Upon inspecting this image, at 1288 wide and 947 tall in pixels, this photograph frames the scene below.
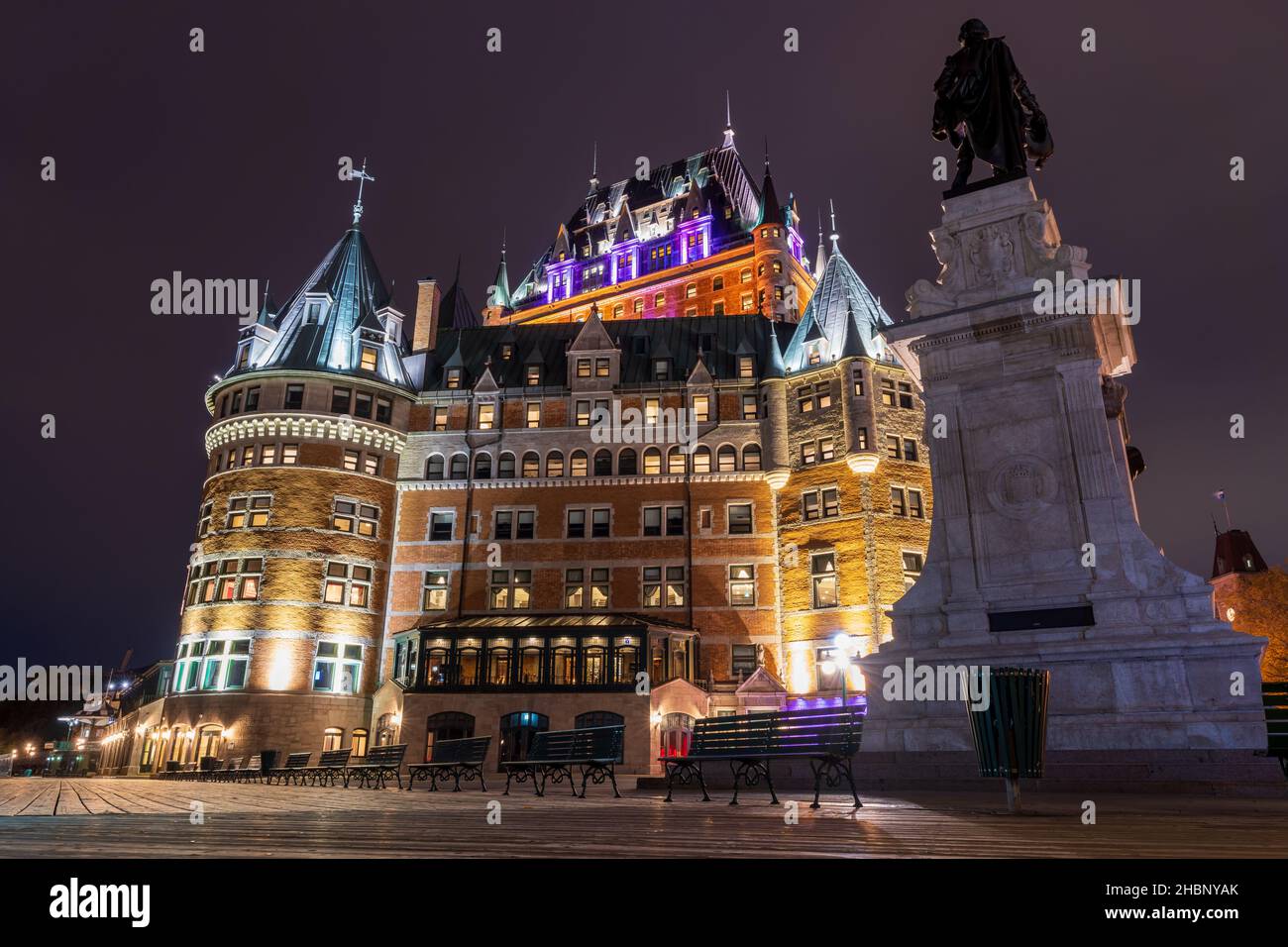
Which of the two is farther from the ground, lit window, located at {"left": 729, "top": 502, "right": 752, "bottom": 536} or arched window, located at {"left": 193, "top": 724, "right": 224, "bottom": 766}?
lit window, located at {"left": 729, "top": 502, "right": 752, "bottom": 536}

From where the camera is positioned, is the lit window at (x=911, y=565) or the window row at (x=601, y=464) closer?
the lit window at (x=911, y=565)

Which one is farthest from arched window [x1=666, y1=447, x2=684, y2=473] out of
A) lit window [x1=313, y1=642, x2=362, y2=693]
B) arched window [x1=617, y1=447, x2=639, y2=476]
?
lit window [x1=313, y1=642, x2=362, y2=693]

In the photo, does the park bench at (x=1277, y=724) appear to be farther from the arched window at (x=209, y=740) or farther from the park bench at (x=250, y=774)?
the arched window at (x=209, y=740)

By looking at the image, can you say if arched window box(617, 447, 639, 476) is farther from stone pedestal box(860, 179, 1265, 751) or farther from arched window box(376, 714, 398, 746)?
stone pedestal box(860, 179, 1265, 751)

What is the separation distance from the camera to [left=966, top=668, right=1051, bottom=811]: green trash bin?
791cm

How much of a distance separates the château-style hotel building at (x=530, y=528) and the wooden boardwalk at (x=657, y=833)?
2820cm

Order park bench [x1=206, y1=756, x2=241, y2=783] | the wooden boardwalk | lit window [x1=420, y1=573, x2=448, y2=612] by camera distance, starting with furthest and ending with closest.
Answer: lit window [x1=420, y1=573, x2=448, y2=612] < park bench [x1=206, y1=756, x2=241, y2=783] < the wooden boardwalk

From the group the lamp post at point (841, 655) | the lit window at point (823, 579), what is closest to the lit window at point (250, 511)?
the lit window at point (823, 579)

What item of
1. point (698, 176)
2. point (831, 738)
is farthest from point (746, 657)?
point (698, 176)

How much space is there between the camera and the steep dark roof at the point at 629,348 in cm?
4650

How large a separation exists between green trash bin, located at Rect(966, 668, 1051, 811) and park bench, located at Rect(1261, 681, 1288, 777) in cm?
511

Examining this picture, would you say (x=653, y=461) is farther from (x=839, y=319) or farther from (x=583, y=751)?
(x=583, y=751)

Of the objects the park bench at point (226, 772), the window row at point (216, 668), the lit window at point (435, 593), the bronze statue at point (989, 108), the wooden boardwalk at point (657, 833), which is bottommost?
the park bench at point (226, 772)

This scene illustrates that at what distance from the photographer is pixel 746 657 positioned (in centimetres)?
3878
